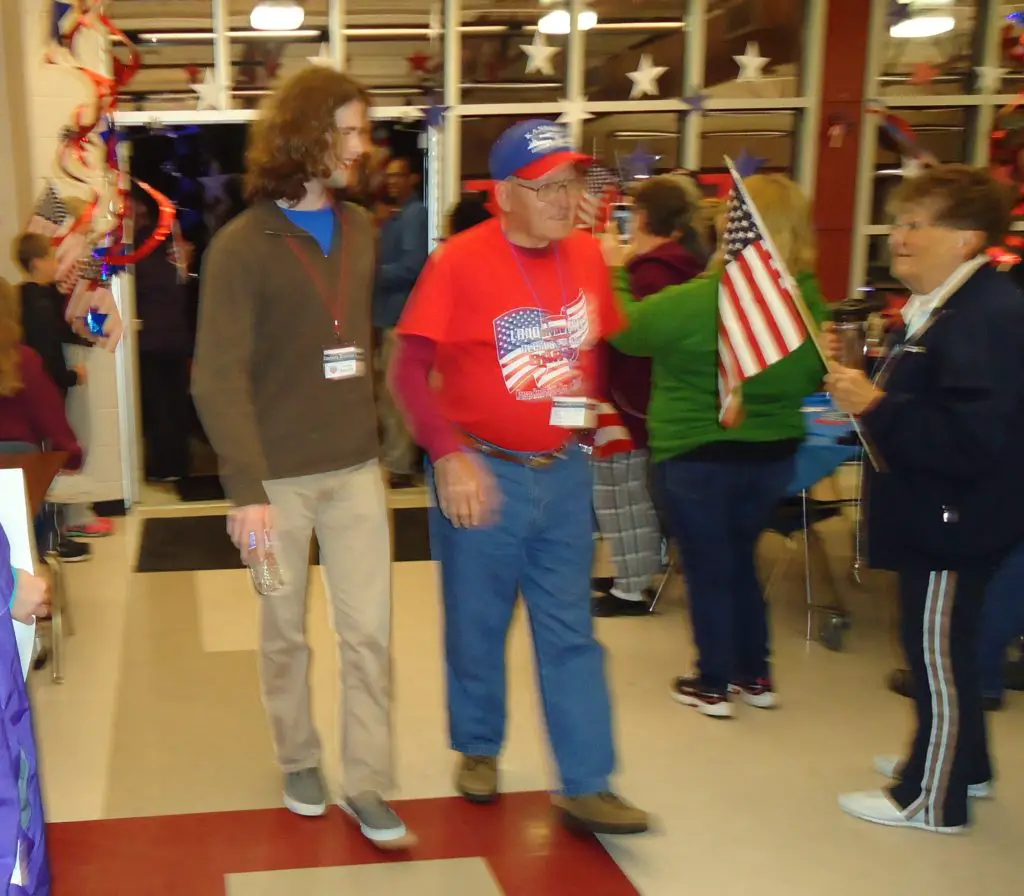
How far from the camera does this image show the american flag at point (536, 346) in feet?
7.89

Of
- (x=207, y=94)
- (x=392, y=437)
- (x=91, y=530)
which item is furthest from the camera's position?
(x=392, y=437)

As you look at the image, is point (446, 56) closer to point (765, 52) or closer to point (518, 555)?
point (765, 52)

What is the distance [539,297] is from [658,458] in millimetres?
957

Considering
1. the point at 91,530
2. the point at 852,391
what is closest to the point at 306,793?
the point at 852,391

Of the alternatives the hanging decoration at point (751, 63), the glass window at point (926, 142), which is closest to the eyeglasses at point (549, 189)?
the hanging decoration at point (751, 63)

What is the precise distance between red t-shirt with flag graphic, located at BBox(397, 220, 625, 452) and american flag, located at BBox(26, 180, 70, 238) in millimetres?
3263

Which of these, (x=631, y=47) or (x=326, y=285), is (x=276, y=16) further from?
(x=326, y=285)

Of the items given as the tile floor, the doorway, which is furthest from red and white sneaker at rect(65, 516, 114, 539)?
the tile floor

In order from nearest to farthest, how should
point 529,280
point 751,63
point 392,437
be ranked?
point 529,280 < point 392,437 < point 751,63

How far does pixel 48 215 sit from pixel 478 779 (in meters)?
3.58

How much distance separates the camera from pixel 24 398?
365 cm

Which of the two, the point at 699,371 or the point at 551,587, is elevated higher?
the point at 699,371

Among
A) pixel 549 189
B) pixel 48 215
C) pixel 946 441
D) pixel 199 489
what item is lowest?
pixel 199 489

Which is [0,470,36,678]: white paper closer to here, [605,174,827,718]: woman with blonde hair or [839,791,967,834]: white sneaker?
[605,174,827,718]: woman with blonde hair
